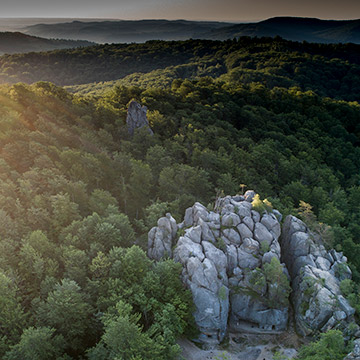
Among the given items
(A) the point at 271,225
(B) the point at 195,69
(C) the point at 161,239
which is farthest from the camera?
(B) the point at 195,69

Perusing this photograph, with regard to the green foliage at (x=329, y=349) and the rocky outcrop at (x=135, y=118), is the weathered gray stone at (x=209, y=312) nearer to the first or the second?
the green foliage at (x=329, y=349)

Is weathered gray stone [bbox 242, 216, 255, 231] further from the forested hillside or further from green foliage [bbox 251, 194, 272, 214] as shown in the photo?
the forested hillside

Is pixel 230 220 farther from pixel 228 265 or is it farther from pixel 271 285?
pixel 271 285

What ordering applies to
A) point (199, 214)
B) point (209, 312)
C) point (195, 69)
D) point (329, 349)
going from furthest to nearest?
point (195, 69) < point (199, 214) < point (209, 312) < point (329, 349)

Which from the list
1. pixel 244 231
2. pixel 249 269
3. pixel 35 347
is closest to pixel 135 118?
pixel 244 231

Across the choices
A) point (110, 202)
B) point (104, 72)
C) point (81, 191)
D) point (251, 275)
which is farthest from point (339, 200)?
point (104, 72)

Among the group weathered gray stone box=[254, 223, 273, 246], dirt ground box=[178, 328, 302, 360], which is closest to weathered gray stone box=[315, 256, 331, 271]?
weathered gray stone box=[254, 223, 273, 246]

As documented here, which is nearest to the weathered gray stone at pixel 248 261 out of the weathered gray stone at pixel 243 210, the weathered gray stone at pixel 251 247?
the weathered gray stone at pixel 251 247
